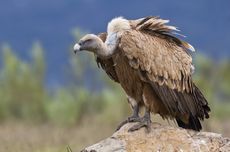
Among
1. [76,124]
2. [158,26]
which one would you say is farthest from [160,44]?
[76,124]

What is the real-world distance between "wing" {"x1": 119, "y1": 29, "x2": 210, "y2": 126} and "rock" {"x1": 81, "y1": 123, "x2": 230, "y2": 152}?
0.30 meters

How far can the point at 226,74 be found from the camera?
23641 mm

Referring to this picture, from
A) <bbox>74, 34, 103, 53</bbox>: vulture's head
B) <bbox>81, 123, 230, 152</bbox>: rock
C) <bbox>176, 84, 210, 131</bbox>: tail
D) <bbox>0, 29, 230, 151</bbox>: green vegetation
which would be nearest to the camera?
<bbox>81, 123, 230, 152</bbox>: rock

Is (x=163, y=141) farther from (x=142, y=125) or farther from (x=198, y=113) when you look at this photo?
(x=198, y=113)

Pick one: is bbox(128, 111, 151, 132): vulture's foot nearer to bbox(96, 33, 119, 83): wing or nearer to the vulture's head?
bbox(96, 33, 119, 83): wing

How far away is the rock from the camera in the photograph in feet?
27.2

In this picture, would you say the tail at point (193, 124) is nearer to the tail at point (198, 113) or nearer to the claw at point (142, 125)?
the tail at point (198, 113)

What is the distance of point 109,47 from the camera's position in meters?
8.38

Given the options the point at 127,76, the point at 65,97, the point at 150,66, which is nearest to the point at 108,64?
the point at 127,76

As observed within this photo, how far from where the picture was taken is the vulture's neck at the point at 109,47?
8.39 m

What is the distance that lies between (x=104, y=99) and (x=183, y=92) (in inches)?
527

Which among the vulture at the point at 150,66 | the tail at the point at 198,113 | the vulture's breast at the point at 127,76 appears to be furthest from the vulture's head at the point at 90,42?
the tail at the point at 198,113

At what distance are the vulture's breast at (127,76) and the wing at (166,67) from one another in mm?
73

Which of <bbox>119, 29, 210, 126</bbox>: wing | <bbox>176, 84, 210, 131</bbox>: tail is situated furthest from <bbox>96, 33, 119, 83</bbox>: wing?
<bbox>176, 84, 210, 131</bbox>: tail
